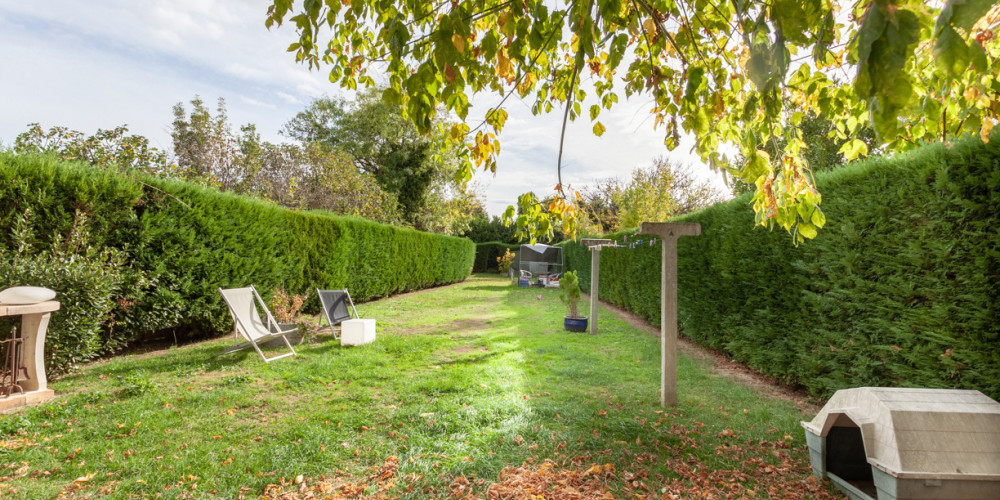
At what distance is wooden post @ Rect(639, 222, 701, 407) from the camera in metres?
3.97

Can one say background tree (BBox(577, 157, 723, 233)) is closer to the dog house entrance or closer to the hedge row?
the hedge row

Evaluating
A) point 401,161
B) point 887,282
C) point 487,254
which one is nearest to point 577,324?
point 887,282

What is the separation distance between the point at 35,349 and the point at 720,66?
19.4 ft

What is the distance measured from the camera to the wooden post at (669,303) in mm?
3971

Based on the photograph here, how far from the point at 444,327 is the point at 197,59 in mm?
5767

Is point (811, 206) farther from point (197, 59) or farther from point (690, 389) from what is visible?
point (197, 59)

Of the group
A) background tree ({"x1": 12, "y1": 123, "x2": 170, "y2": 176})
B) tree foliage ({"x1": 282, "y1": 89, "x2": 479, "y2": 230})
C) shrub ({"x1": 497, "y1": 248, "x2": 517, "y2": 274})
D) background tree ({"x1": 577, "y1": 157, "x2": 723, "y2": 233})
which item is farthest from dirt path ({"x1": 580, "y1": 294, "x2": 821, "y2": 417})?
shrub ({"x1": 497, "y1": 248, "x2": 517, "y2": 274})

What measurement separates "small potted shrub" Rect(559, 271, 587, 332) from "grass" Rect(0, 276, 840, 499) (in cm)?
214

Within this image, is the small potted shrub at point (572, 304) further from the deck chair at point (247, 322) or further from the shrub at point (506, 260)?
the shrub at point (506, 260)

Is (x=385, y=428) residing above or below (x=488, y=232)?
below

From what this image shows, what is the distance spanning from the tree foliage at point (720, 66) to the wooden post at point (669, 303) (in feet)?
3.47

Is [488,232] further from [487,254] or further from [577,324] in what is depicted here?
[577,324]

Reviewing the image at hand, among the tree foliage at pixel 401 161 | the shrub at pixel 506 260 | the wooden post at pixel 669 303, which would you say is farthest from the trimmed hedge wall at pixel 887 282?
the shrub at pixel 506 260

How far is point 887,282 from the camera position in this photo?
339cm
